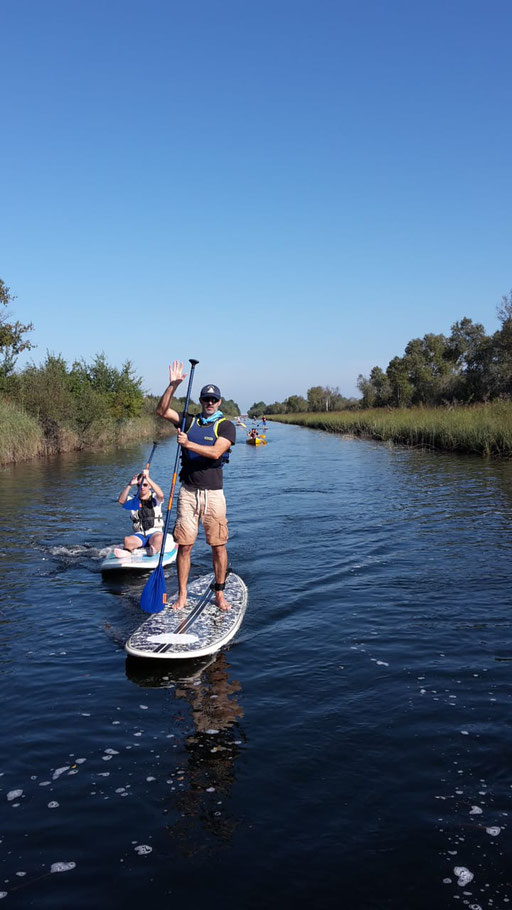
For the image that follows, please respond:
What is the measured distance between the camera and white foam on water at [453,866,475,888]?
10.4ft

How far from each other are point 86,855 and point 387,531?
370 inches

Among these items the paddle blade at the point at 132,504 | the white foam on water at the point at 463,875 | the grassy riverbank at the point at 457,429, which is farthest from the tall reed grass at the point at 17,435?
A: the white foam on water at the point at 463,875

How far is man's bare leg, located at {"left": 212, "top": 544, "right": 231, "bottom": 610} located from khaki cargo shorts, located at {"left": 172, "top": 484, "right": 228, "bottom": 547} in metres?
0.13

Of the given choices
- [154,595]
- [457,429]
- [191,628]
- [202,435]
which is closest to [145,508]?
[154,595]

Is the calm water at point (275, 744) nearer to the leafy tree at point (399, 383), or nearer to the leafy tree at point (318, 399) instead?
the leafy tree at point (399, 383)

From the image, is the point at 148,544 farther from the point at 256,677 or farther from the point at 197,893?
the point at 197,893

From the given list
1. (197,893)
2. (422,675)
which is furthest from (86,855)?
(422,675)

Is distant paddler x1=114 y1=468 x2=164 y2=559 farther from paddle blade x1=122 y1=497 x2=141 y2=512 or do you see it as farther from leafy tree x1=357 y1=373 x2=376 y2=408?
leafy tree x1=357 y1=373 x2=376 y2=408

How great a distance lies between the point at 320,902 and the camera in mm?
3039

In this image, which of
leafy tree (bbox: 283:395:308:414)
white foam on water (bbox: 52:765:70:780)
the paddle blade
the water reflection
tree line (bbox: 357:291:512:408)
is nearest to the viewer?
the water reflection

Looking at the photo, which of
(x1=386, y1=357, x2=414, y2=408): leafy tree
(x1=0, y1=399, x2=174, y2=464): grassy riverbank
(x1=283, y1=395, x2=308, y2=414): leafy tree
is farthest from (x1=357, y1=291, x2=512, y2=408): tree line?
(x1=283, y1=395, x2=308, y2=414): leafy tree

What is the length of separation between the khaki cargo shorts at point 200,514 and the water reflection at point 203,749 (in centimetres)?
137

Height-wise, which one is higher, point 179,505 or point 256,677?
point 179,505

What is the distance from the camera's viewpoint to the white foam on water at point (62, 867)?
3311 millimetres
